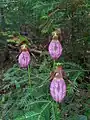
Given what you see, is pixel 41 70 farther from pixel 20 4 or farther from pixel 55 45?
pixel 20 4

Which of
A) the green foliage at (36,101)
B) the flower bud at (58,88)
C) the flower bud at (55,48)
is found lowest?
the green foliage at (36,101)

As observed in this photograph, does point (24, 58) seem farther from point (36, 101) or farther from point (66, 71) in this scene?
point (66, 71)

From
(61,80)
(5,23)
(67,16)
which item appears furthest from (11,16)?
(61,80)

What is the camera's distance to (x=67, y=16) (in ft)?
9.01

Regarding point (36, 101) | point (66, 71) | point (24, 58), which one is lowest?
Result: point (36, 101)

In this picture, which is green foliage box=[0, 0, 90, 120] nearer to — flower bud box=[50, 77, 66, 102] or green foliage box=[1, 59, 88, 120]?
green foliage box=[1, 59, 88, 120]

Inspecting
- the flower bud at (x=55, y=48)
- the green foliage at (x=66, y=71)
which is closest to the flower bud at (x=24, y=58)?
the flower bud at (x=55, y=48)

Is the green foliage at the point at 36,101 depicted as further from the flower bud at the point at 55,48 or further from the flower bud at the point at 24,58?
the flower bud at the point at 55,48

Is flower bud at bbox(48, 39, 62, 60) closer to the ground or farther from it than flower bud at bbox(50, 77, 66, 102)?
farther from it

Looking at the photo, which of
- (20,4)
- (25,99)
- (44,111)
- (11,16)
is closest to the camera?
(44,111)

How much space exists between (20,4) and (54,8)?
99 cm

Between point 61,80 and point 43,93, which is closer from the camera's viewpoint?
point 61,80

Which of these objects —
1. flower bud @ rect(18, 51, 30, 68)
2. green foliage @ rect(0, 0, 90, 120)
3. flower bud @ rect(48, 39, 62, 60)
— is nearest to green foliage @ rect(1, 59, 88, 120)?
green foliage @ rect(0, 0, 90, 120)

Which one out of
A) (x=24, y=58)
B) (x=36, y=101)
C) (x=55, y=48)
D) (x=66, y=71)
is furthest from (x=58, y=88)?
(x=66, y=71)
